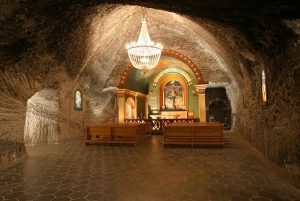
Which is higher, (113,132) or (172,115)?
(172,115)

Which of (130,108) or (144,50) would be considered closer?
(144,50)

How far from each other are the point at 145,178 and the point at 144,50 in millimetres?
5852

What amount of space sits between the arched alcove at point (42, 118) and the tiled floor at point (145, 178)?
3.05 meters

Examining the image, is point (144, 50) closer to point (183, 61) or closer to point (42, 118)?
point (183, 61)

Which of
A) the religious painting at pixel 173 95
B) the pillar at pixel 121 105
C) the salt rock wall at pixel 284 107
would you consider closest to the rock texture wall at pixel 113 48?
the salt rock wall at pixel 284 107

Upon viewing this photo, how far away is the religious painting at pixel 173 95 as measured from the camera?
17.3 meters

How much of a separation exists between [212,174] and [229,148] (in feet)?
11.2

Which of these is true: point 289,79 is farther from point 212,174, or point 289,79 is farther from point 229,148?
point 229,148

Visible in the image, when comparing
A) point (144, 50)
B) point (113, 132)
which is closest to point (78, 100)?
point (113, 132)

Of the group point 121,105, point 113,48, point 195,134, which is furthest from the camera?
point 121,105

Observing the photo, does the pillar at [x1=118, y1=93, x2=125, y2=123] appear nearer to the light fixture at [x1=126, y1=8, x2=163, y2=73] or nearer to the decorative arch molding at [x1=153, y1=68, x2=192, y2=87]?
the decorative arch molding at [x1=153, y1=68, x2=192, y2=87]

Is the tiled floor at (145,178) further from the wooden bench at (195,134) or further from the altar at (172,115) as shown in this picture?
the altar at (172,115)

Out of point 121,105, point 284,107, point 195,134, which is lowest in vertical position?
point 195,134

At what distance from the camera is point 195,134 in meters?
8.31
